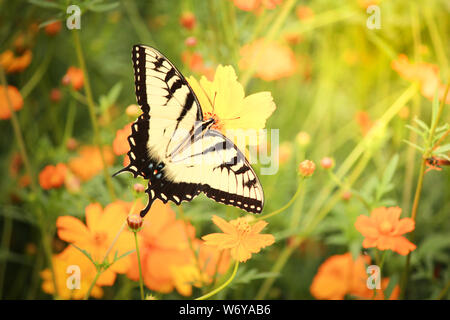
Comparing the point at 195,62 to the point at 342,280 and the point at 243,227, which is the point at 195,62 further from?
the point at 342,280

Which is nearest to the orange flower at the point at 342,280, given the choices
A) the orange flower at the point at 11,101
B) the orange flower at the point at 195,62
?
the orange flower at the point at 195,62

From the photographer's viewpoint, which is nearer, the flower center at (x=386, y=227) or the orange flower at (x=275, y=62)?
the flower center at (x=386, y=227)

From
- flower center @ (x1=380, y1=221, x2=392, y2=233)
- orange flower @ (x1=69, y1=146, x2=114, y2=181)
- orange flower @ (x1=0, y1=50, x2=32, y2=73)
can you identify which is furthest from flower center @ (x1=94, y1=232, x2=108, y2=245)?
orange flower @ (x1=0, y1=50, x2=32, y2=73)

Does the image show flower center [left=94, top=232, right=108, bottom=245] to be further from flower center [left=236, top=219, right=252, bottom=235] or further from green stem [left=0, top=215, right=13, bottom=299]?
green stem [left=0, top=215, right=13, bottom=299]

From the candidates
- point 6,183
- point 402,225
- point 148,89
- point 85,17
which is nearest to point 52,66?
point 85,17

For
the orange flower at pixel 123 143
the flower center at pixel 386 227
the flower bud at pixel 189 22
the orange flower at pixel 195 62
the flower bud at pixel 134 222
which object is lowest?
the flower center at pixel 386 227

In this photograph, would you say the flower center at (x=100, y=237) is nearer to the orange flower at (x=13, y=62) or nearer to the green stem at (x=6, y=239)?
the green stem at (x=6, y=239)

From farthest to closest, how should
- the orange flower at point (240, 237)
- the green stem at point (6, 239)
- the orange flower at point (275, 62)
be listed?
the orange flower at point (275, 62), the green stem at point (6, 239), the orange flower at point (240, 237)
